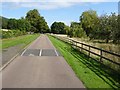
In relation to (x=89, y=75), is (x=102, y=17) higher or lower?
higher

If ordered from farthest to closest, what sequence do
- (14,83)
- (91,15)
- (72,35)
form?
(91,15)
(72,35)
(14,83)

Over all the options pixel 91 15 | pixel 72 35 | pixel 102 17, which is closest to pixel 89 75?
pixel 102 17

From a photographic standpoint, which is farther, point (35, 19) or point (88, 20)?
point (35, 19)

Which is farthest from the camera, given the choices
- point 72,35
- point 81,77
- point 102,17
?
point 72,35

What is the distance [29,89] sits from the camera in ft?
32.8

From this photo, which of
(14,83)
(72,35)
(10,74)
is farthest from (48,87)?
(72,35)

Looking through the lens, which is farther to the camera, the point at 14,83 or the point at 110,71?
the point at 110,71

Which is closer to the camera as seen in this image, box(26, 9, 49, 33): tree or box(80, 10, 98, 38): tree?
box(80, 10, 98, 38): tree

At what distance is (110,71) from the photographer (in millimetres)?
14547

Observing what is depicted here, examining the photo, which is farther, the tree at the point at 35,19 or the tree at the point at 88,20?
the tree at the point at 35,19

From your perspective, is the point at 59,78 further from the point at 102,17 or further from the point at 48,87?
the point at 102,17

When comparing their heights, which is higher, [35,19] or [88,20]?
[35,19]

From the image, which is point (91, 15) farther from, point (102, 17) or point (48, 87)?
point (48, 87)

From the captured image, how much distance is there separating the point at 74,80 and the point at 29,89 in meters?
2.69
